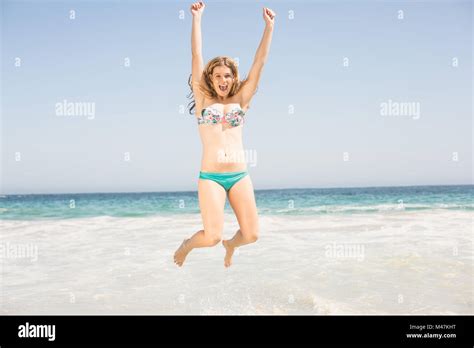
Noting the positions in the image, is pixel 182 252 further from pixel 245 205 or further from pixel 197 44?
pixel 197 44

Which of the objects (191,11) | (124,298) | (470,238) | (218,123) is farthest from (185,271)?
(470,238)

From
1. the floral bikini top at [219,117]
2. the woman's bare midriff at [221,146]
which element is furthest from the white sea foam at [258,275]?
the floral bikini top at [219,117]

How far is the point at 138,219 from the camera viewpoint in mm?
16609

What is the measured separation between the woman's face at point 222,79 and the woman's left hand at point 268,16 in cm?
58

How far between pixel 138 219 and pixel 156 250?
713 centimetres

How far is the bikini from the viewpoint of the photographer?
438cm

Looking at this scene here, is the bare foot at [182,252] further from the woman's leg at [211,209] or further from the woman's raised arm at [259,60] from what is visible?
the woman's raised arm at [259,60]

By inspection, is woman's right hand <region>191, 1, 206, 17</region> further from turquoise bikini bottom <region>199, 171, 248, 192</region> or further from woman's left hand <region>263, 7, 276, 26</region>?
turquoise bikini bottom <region>199, 171, 248, 192</region>

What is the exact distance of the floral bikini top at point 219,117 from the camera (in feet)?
14.4

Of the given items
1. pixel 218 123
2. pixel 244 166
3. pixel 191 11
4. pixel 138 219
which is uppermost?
pixel 191 11

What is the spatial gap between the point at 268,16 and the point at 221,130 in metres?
1.17

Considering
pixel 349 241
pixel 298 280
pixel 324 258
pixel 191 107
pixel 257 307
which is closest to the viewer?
pixel 191 107

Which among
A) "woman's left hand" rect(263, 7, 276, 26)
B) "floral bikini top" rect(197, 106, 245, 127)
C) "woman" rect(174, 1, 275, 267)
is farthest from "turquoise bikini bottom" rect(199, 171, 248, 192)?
"woman's left hand" rect(263, 7, 276, 26)
